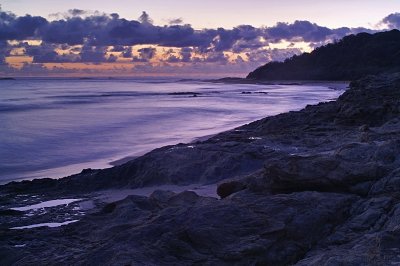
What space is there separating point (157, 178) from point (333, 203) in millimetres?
4699

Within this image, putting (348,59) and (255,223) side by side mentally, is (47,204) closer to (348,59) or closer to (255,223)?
(255,223)

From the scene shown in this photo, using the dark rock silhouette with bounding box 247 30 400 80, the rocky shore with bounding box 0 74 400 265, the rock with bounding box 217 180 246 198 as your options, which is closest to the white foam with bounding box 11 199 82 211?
the rocky shore with bounding box 0 74 400 265

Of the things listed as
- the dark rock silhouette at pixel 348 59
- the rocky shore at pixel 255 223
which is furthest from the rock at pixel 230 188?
the dark rock silhouette at pixel 348 59

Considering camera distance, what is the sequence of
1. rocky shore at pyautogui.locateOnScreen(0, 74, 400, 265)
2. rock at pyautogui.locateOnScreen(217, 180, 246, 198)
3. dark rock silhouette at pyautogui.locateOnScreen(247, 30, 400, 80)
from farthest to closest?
dark rock silhouette at pyautogui.locateOnScreen(247, 30, 400, 80) → rock at pyautogui.locateOnScreen(217, 180, 246, 198) → rocky shore at pyautogui.locateOnScreen(0, 74, 400, 265)

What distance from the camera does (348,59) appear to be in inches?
3674

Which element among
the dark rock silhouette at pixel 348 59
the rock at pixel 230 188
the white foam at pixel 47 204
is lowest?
the white foam at pixel 47 204

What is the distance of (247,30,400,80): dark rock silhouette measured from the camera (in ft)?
275

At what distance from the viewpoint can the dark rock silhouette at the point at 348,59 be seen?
83831 millimetres

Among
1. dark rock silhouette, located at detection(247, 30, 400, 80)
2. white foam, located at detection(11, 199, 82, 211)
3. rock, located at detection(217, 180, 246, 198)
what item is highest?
dark rock silhouette, located at detection(247, 30, 400, 80)

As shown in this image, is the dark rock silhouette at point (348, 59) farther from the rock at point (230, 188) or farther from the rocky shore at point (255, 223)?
the rocky shore at point (255, 223)

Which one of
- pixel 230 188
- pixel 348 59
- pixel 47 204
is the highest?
pixel 348 59

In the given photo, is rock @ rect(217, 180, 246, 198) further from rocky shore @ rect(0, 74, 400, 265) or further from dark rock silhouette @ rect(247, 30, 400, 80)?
dark rock silhouette @ rect(247, 30, 400, 80)

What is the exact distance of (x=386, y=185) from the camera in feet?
16.2

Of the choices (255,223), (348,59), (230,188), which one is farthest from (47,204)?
(348,59)
